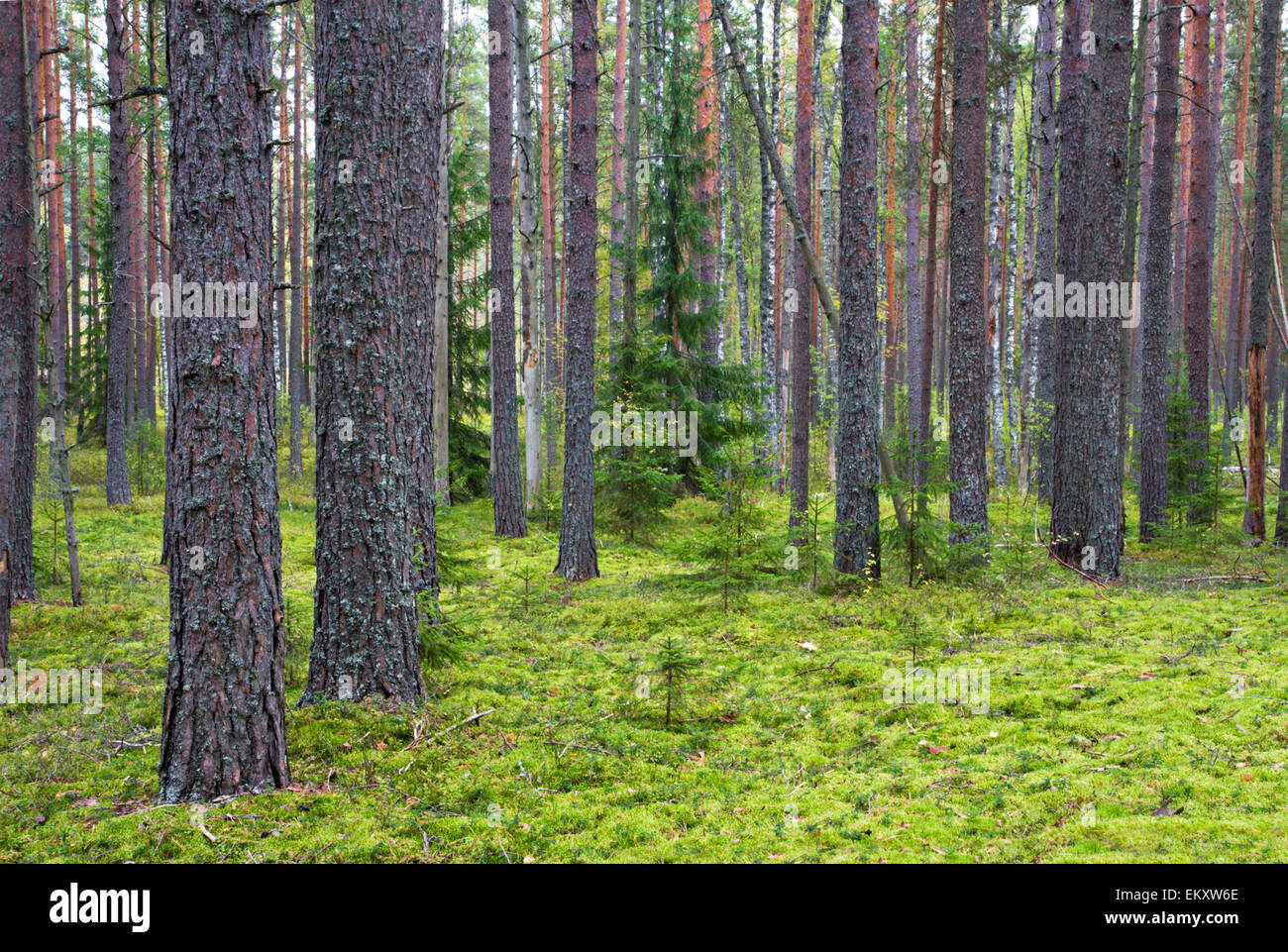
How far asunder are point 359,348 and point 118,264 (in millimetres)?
11448

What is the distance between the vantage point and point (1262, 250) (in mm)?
11633

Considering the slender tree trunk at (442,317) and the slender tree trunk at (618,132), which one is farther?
the slender tree trunk at (618,132)

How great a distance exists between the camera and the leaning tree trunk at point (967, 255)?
31.7 ft

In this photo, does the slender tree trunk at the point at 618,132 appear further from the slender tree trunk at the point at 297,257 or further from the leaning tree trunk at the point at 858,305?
the leaning tree trunk at the point at 858,305

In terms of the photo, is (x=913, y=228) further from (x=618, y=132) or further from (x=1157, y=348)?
(x=1157, y=348)

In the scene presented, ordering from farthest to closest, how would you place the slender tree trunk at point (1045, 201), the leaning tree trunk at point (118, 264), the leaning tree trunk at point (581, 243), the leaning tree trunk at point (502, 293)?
the slender tree trunk at point (1045, 201), the leaning tree trunk at point (502, 293), the leaning tree trunk at point (118, 264), the leaning tree trunk at point (581, 243)

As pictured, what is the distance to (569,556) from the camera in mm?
10672

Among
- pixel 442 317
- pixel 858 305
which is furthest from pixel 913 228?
pixel 858 305

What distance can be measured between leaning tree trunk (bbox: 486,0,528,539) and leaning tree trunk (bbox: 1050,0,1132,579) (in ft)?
26.9

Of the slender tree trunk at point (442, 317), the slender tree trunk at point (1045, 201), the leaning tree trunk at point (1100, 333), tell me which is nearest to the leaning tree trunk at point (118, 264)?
the slender tree trunk at point (442, 317)

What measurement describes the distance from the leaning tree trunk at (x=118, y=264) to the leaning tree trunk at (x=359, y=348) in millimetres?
10175
